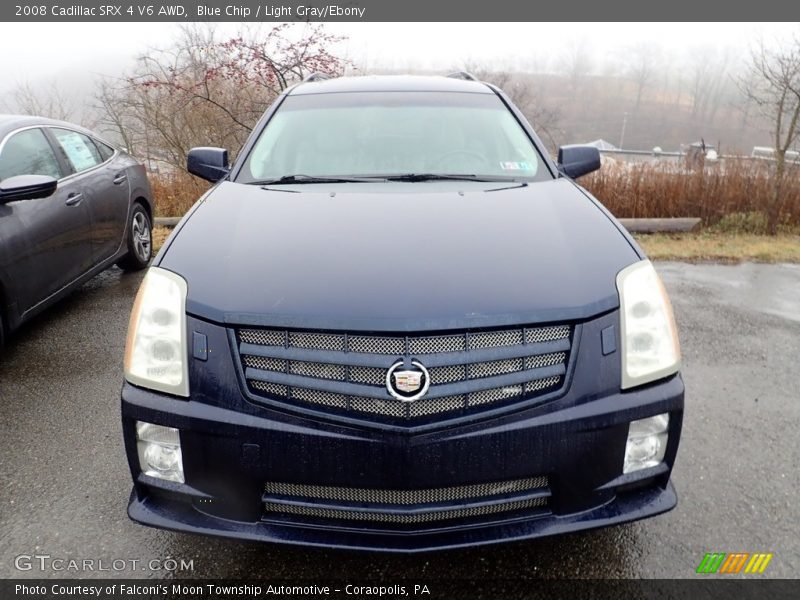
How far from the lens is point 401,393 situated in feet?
5.37

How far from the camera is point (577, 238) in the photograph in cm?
212

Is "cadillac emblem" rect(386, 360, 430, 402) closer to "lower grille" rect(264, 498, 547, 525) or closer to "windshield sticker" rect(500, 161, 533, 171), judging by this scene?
"lower grille" rect(264, 498, 547, 525)

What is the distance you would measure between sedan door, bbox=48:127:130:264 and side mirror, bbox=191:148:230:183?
5.98ft

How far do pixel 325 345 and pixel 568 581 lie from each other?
Result: 1253 mm

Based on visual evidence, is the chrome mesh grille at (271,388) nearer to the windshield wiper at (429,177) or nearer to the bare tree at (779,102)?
the windshield wiper at (429,177)

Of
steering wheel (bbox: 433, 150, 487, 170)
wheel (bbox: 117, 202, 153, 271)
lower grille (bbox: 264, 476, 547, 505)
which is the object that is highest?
steering wheel (bbox: 433, 150, 487, 170)

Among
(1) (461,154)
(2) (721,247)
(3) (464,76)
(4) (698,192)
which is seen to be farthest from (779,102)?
(1) (461,154)

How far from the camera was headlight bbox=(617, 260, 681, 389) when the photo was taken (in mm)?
1807

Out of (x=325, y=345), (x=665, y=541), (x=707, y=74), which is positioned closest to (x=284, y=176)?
(x=325, y=345)

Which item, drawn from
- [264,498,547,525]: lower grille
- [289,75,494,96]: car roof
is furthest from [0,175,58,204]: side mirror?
[264,498,547,525]: lower grille

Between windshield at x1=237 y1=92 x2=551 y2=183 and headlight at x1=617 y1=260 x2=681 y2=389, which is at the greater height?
windshield at x1=237 y1=92 x2=551 y2=183

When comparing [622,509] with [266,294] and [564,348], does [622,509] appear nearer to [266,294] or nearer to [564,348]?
[564,348]

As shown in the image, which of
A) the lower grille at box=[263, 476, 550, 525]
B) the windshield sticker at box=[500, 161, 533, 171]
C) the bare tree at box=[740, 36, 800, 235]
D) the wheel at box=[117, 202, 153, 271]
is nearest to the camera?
the lower grille at box=[263, 476, 550, 525]

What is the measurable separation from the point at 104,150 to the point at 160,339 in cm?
425
